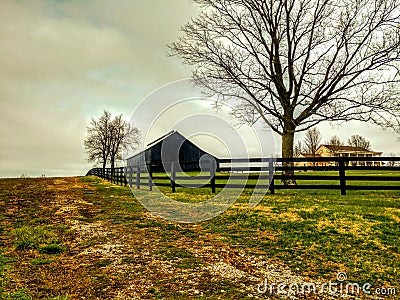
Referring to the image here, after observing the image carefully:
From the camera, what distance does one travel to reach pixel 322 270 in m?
4.72

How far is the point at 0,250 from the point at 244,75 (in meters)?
14.3

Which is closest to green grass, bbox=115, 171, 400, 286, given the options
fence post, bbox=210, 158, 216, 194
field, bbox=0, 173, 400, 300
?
field, bbox=0, 173, 400, 300

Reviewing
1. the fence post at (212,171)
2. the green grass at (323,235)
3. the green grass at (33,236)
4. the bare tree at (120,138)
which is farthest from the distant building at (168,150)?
the green grass at (33,236)

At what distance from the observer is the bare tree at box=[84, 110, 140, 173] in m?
48.7

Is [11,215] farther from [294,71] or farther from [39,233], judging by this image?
[294,71]

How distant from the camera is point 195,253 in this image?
5328mm

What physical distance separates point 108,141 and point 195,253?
46422mm

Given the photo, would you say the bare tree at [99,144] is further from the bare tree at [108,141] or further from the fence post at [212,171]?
the fence post at [212,171]

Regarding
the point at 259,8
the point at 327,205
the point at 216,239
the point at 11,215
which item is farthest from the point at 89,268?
the point at 259,8

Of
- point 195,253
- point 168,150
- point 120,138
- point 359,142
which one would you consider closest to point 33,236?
point 195,253

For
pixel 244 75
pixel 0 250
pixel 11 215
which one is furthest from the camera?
pixel 244 75

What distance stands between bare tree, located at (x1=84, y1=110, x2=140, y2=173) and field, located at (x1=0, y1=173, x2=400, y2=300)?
41124mm

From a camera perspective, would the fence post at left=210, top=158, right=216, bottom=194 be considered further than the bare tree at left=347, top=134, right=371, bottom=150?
No

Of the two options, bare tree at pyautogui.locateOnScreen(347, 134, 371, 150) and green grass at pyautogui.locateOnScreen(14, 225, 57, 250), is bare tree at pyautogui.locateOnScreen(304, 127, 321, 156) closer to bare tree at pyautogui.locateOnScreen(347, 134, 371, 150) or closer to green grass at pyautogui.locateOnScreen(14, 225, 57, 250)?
bare tree at pyautogui.locateOnScreen(347, 134, 371, 150)
